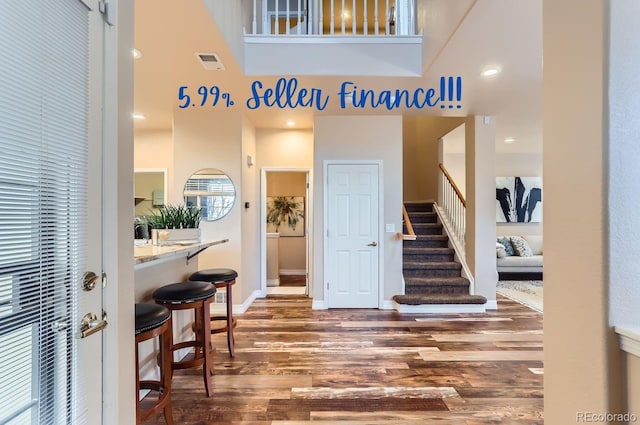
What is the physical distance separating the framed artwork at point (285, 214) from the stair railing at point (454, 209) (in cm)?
284

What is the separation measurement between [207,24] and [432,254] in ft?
13.6

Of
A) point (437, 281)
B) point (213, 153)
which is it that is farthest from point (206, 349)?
point (437, 281)

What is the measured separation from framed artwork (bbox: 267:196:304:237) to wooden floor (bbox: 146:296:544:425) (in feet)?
9.81

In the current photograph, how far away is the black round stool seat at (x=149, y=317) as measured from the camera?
64.2 inches

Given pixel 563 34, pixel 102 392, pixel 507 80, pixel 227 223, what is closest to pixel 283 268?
pixel 227 223

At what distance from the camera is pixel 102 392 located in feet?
3.92

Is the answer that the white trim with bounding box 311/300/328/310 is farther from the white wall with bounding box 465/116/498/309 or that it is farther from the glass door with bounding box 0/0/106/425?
the glass door with bounding box 0/0/106/425

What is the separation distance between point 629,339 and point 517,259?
17.9 feet

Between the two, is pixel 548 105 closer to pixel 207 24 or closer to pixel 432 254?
pixel 207 24

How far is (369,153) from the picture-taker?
4.24 meters

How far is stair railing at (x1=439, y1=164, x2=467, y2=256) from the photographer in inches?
187

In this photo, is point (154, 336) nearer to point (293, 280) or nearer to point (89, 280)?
point (89, 280)

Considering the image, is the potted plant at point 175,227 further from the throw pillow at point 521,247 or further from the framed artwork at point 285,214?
the throw pillow at point 521,247

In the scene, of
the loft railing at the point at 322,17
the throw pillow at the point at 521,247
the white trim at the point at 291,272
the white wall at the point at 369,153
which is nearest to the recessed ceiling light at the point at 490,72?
the loft railing at the point at 322,17
